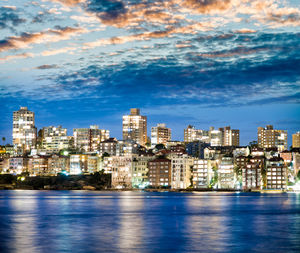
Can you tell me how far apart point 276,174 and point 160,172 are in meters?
38.6

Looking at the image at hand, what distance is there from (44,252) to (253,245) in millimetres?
15401

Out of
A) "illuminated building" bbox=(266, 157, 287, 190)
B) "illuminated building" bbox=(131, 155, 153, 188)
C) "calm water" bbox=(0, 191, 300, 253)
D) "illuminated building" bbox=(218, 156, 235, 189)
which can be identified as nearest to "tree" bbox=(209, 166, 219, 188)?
"illuminated building" bbox=(218, 156, 235, 189)

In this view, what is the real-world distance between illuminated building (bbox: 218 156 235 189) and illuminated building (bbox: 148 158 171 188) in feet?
58.0

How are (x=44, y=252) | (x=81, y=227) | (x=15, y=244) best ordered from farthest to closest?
(x=81, y=227), (x=15, y=244), (x=44, y=252)

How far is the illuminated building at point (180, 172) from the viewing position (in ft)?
593

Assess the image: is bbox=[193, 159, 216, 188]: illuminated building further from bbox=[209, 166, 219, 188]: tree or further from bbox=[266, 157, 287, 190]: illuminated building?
bbox=[266, 157, 287, 190]: illuminated building

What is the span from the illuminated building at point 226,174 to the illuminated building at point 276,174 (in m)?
12.1

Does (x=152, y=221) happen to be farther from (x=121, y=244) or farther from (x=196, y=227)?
(x=121, y=244)

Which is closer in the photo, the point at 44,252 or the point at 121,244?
the point at 44,252

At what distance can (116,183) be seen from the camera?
199 meters

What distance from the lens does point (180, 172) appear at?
595 feet

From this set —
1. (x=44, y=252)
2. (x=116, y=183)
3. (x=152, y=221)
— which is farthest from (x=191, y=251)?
(x=116, y=183)

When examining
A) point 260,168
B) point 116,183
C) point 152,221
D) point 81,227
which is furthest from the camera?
point 116,183

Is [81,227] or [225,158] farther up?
[225,158]
